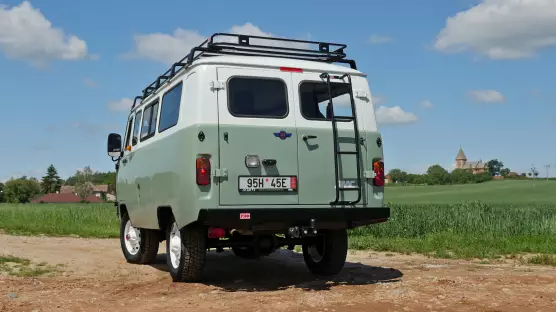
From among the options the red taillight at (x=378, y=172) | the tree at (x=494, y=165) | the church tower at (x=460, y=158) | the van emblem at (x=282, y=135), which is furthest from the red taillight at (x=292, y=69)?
the church tower at (x=460, y=158)

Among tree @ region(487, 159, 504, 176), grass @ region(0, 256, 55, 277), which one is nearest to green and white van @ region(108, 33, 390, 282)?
grass @ region(0, 256, 55, 277)

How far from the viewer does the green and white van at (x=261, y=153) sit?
7.46 meters

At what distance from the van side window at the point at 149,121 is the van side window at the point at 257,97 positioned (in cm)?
198

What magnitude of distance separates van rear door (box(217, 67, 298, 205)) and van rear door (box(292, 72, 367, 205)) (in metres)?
0.13

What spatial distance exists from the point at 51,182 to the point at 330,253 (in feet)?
525

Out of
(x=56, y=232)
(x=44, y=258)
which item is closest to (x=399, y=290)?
(x=44, y=258)

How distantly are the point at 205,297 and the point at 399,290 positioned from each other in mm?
2195

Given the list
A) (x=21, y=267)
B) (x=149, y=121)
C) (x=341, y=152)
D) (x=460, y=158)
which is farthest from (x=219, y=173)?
(x=460, y=158)

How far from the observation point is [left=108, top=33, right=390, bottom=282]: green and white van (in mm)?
7461

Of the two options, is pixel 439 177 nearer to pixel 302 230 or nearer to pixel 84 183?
pixel 84 183

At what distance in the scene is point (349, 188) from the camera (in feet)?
26.3

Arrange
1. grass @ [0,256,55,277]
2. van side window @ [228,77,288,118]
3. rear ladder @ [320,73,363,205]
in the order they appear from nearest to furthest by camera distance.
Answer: van side window @ [228,77,288,118] < rear ladder @ [320,73,363,205] < grass @ [0,256,55,277]

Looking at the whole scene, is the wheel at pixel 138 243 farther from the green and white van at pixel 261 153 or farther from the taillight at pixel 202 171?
the taillight at pixel 202 171

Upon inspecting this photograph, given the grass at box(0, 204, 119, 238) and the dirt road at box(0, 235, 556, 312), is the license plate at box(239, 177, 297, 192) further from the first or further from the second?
the grass at box(0, 204, 119, 238)
